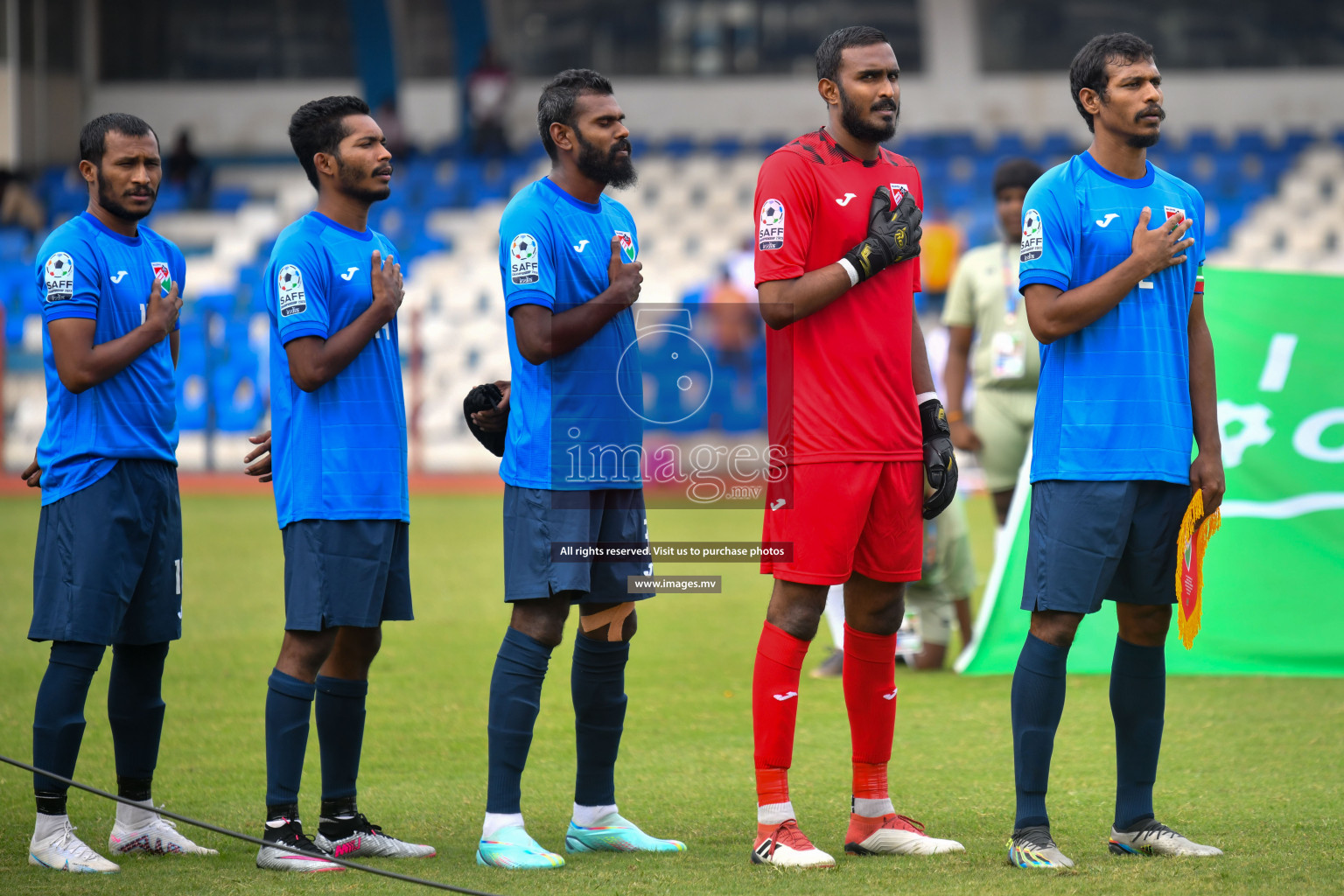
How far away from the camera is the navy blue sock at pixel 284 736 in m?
4.02

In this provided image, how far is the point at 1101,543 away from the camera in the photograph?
12.7ft

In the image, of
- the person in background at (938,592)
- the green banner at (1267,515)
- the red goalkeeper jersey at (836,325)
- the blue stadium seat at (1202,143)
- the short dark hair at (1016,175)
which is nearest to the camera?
the red goalkeeper jersey at (836,325)

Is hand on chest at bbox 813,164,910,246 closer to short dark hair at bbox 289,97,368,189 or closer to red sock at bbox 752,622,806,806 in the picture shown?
red sock at bbox 752,622,806,806

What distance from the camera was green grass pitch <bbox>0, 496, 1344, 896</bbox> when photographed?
3.81m

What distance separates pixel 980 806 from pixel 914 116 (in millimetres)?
20794

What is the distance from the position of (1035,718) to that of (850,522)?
0.74 metres

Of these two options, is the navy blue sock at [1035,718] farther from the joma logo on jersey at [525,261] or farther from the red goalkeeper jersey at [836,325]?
the joma logo on jersey at [525,261]

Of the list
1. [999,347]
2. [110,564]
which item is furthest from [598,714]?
[999,347]

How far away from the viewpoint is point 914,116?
78.8ft

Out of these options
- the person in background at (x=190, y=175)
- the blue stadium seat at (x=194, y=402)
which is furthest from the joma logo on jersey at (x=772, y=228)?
the person in background at (x=190, y=175)

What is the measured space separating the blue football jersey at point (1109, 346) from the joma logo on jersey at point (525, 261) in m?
1.37

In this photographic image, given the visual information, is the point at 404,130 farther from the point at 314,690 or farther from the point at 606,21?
the point at 314,690

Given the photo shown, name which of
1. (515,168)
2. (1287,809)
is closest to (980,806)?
(1287,809)

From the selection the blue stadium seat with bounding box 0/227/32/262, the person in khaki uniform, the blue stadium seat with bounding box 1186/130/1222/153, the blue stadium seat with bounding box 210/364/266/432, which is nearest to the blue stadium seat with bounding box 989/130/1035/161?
the blue stadium seat with bounding box 1186/130/1222/153
